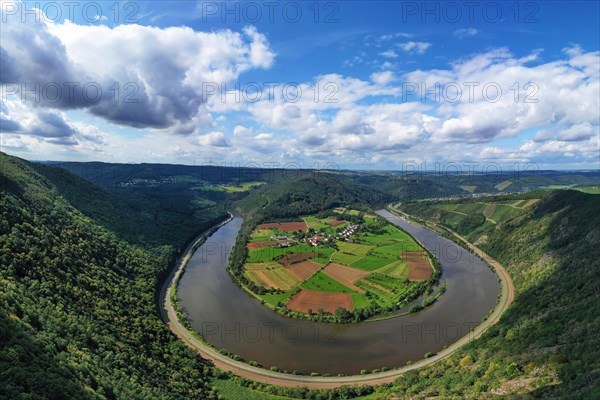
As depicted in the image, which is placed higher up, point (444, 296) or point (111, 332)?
point (111, 332)

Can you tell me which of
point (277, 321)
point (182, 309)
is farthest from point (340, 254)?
point (182, 309)

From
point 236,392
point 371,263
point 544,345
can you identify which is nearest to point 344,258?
point 371,263

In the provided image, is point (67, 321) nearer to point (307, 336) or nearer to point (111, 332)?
point (111, 332)

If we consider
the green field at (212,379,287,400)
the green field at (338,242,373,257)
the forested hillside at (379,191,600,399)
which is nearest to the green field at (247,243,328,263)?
the green field at (338,242,373,257)

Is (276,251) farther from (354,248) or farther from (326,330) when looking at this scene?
(326,330)

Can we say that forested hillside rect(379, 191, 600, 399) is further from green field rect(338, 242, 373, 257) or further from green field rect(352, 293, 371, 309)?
green field rect(338, 242, 373, 257)

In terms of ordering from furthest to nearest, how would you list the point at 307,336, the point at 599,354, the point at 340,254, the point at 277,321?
the point at 340,254 < the point at 277,321 < the point at 307,336 < the point at 599,354

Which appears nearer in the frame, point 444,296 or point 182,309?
point 182,309
